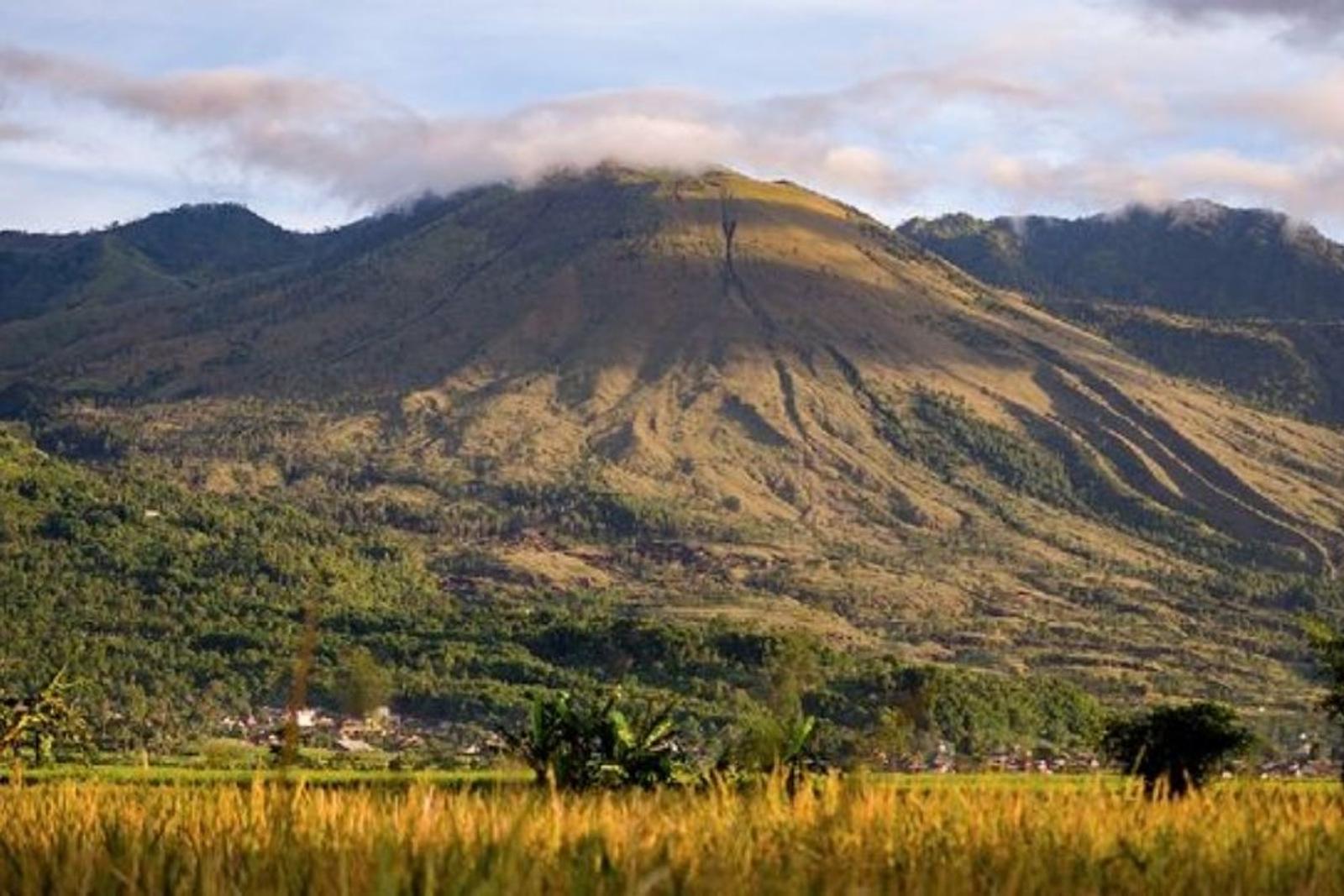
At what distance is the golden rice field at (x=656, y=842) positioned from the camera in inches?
239

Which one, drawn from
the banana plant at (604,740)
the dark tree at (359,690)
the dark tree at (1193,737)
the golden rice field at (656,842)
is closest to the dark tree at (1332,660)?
the dark tree at (1193,737)

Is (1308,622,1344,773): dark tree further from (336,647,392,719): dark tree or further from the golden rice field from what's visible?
(336,647,392,719): dark tree

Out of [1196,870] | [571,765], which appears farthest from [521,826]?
[571,765]

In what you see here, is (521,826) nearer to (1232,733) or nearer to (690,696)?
(1232,733)

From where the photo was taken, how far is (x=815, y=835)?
7426 millimetres

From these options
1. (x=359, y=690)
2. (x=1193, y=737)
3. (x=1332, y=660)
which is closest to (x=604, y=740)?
(x=1332, y=660)

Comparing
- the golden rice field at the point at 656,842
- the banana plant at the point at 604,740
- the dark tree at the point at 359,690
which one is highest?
the dark tree at the point at 359,690

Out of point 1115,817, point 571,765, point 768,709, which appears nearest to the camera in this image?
point 768,709

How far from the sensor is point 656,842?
274 inches

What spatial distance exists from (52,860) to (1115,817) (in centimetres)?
425

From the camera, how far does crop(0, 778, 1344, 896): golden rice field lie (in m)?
6.07

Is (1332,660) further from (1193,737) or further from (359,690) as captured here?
(359,690)

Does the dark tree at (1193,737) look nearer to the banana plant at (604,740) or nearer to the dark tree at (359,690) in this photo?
the banana plant at (604,740)

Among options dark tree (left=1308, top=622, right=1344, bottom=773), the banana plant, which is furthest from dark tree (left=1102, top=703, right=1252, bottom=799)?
the banana plant
